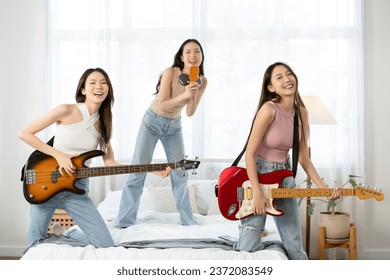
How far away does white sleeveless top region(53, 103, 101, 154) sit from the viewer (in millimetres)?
2859

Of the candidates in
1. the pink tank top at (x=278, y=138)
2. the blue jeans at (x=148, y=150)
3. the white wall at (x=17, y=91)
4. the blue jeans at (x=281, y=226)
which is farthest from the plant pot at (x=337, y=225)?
the white wall at (x=17, y=91)

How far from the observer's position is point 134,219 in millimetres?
3291

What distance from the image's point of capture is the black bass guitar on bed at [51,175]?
9.12 ft

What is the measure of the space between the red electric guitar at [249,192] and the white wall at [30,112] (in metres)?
2.02

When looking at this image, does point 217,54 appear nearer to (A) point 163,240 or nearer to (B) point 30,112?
(B) point 30,112

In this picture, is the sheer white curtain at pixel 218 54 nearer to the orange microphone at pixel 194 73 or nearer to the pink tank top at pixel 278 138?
the orange microphone at pixel 194 73

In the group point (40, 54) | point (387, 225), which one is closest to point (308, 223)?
point (387, 225)

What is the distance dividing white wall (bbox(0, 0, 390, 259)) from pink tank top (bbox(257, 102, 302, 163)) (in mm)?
2057

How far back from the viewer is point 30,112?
15.2 feet

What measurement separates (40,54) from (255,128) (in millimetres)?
2595

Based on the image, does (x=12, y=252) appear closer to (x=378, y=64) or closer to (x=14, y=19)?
(x=14, y=19)

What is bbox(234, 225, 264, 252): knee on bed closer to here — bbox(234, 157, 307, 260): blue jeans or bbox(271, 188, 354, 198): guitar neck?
bbox(234, 157, 307, 260): blue jeans

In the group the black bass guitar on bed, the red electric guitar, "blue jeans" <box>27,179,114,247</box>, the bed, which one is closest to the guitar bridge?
the black bass guitar on bed

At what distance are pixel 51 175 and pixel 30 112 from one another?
1.97 metres
